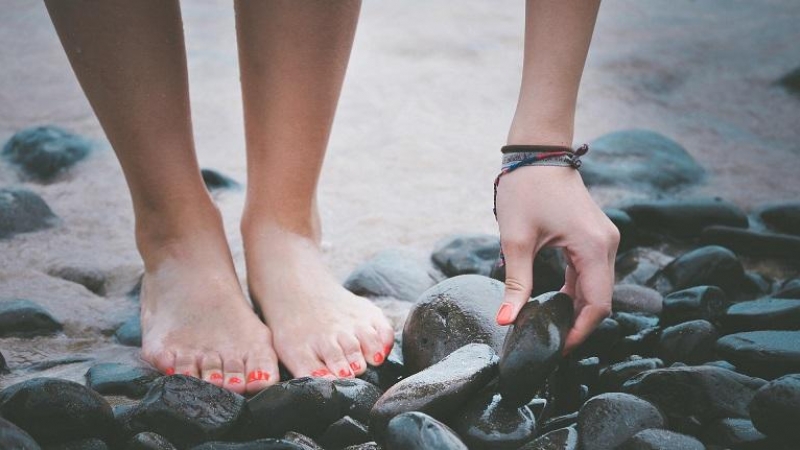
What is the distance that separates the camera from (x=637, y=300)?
6.75 ft

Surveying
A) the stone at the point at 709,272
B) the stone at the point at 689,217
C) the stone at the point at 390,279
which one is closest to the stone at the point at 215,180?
the stone at the point at 390,279

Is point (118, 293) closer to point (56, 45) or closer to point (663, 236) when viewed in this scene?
point (663, 236)

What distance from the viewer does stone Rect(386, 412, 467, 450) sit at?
1.31 metres

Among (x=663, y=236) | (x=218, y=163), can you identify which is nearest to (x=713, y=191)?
(x=663, y=236)

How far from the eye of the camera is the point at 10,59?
14.3ft

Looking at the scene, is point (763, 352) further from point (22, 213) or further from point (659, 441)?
point (22, 213)

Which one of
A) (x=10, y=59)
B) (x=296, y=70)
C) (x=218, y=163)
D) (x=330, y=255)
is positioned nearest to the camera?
(x=296, y=70)

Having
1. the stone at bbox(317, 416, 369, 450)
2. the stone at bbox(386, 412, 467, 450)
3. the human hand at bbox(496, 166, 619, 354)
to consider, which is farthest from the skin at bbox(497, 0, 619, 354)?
the stone at bbox(317, 416, 369, 450)

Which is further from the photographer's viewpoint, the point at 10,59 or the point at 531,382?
the point at 10,59

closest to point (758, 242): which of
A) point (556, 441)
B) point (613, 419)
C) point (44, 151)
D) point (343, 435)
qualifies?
point (613, 419)

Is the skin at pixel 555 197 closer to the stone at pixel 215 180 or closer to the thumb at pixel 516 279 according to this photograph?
the thumb at pixel 516 279

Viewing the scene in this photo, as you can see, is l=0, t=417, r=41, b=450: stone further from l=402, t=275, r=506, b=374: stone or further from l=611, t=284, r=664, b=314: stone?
l=611, t=284, r=664, b=314: stone

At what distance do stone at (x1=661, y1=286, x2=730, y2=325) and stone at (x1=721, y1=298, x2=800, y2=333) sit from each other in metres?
0.04

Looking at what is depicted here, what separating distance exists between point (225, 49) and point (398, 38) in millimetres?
1075
